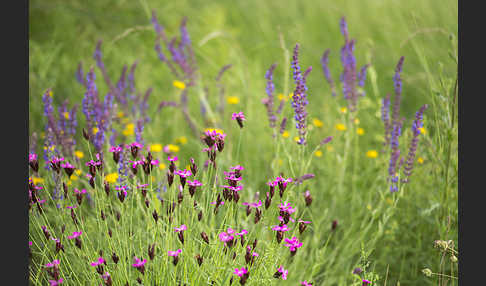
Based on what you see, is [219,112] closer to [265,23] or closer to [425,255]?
[425,255]

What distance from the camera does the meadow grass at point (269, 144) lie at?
1.77 meters

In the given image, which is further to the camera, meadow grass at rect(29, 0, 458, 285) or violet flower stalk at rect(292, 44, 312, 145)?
violet flower stalk at rect(292, 44, 312, 145)

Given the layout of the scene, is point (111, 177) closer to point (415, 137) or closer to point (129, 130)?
point (129, 130)

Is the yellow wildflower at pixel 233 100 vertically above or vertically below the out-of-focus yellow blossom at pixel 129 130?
above

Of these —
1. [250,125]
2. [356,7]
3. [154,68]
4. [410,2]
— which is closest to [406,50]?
[410,2]

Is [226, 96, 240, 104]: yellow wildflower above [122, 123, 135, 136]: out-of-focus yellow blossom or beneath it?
above

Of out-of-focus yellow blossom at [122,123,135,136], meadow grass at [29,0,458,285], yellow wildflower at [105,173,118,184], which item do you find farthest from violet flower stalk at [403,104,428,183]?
Result: out-of-focus yellow blossom at [122,123,135,136]

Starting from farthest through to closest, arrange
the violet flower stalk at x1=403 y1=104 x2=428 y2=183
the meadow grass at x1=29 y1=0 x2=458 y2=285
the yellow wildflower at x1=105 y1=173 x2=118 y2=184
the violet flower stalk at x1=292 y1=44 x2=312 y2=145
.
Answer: the yellow wildflower at x1=105 y1=173 x2=118 y2=184, the violet flower stalk at x1=403 y1=104 x2=428 y2=183, the violet flower stalk at x1=292 y1=44 x2=312 y2=145, the meadow grass at x1=29 y1=0 x2=458 y2=285

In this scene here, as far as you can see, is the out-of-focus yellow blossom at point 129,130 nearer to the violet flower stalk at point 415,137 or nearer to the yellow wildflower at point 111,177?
the yellow wildflower at point 111,177

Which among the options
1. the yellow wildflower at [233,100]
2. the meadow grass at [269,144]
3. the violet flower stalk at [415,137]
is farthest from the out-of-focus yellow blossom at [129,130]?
the violet flower stalk at [415,137]

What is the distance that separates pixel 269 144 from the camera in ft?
10.4

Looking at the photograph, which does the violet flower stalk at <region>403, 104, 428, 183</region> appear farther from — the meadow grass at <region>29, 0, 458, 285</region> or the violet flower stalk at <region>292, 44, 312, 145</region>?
the violet flower stalk at <region>292, 44, 312, 145</region>

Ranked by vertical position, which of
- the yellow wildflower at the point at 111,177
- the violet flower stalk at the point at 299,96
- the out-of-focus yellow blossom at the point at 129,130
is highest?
the violet flower stalk at the point at 299,96

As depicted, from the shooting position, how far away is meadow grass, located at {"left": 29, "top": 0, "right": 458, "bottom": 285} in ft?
5.81
